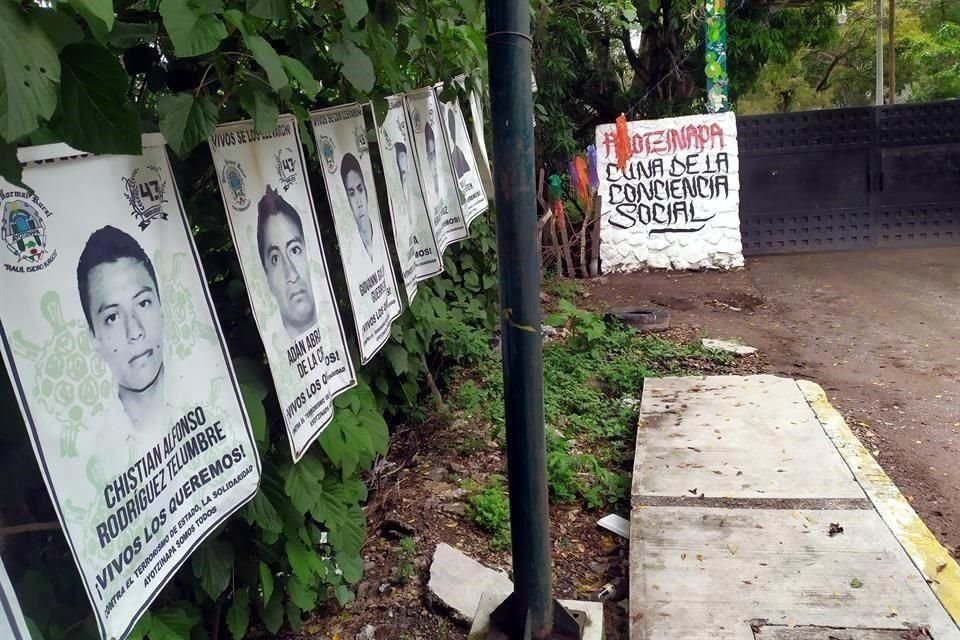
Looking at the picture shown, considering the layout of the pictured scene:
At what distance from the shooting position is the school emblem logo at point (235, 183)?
1.98 metres

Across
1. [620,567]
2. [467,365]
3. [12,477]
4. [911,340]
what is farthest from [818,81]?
[12,477]

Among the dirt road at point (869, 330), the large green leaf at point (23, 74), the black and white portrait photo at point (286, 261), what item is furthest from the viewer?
the dirt road at point (869, 330)

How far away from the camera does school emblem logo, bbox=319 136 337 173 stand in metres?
2.62

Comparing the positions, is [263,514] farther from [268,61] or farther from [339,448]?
[268,61]

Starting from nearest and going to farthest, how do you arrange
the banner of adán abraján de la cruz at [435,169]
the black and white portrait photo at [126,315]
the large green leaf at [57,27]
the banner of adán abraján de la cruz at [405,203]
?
the large green leaf at [57,27], the black and white portrait photo at [126,315], the banner of adán abraján de la cruz at [405,203], the banner of adán abraján de la cruz at [435,169]

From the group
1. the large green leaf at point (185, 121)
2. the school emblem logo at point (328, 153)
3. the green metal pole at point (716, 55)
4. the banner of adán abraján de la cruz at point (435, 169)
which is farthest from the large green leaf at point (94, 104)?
the green metal pole at point (716, 55)

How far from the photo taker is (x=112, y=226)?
1.52 meters

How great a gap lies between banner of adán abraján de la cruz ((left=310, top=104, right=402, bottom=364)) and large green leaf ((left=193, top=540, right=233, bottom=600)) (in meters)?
0.83

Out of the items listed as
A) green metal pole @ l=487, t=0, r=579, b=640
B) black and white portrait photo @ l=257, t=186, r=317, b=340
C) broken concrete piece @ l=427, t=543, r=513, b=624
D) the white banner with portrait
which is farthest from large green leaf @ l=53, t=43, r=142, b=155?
the white banner with portrait

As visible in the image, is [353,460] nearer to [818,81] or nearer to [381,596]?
[381,596]

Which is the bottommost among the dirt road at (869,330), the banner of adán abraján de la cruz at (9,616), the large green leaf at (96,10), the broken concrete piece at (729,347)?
the dirt road at (869,330)

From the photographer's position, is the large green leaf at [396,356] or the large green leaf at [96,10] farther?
the large green leaf at [396,356]

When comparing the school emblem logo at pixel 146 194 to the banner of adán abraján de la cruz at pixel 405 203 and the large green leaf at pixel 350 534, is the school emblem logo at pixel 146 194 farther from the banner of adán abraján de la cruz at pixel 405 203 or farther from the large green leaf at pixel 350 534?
the banner of adán abraján de la cruz at pixel 405 203

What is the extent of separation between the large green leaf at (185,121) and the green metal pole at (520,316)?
0.77 m
